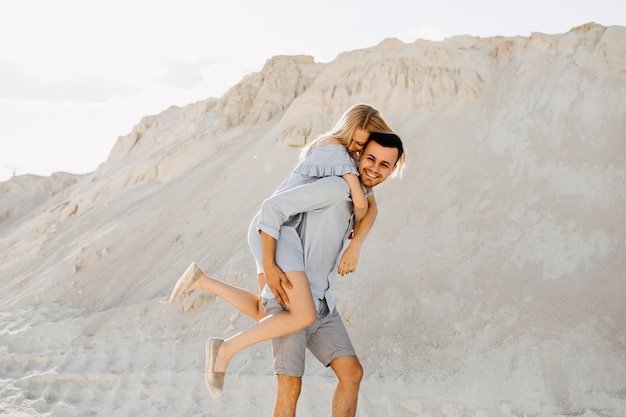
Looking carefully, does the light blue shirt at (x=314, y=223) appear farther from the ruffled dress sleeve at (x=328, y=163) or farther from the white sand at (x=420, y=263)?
the white sand at (x=420, y=263)

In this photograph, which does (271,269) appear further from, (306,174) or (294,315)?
(306,174)

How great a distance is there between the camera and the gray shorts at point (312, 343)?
2.66 meters

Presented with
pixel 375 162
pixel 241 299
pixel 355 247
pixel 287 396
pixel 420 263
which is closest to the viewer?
pixel 287 396

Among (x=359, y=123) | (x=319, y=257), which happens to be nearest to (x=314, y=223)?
(x=319, y=257)

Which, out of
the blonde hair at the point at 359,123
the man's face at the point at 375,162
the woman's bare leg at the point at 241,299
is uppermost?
the blonde hair at the point at 359,123

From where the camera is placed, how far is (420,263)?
557cm

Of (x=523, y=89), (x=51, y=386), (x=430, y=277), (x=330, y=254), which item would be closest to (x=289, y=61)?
(x=523, y=89)

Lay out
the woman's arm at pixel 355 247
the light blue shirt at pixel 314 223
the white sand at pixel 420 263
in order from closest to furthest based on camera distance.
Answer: the light blue shirt at pixel 314 223 < the woman's arm at pixel 355 247 < the white sand at pixel 420 263

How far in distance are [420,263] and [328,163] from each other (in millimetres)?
3170

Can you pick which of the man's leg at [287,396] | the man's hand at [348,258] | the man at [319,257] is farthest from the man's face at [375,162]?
the man's leg at [287,396]

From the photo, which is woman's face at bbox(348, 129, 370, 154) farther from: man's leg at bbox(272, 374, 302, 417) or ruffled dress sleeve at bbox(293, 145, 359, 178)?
man's leg at bbox(272, 374, 302, 417)

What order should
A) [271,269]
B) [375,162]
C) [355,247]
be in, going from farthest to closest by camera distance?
[355,247] < [375,162] < [271,269]

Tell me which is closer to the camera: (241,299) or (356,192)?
(356,192)

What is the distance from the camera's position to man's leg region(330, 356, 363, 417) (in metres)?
2.71
